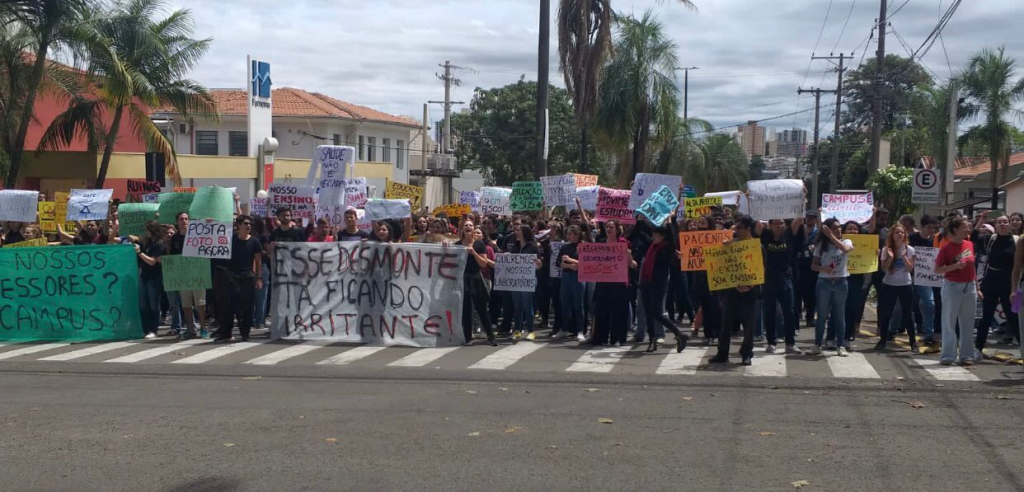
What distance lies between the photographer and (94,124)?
28000 millimetres

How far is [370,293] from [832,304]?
5823mm

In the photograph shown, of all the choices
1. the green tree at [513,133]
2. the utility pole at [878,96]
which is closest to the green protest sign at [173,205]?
the utility pole at [878,96]

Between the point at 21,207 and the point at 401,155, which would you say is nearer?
the point at 21,207

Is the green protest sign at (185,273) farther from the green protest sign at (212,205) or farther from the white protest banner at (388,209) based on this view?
the white protest banner at (388,209)

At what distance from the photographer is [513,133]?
6072cm

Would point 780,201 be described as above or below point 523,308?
above

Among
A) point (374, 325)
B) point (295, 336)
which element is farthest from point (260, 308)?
point (374, 325)

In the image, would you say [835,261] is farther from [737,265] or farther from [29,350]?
[29,350]

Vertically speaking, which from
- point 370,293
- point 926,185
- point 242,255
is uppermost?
point 926,185

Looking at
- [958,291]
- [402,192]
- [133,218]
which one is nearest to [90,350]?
[133,218]

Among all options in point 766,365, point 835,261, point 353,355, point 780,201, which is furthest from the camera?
point 780,201

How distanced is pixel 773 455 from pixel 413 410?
3045 millimetres

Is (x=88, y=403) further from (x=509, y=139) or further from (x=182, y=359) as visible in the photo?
(x=509, y=139)

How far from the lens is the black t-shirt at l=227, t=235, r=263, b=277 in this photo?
13.4 m
